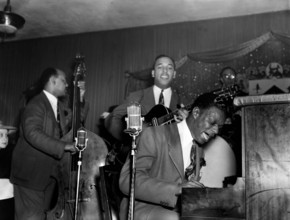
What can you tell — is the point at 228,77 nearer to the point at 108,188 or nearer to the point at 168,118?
the point at 168,118

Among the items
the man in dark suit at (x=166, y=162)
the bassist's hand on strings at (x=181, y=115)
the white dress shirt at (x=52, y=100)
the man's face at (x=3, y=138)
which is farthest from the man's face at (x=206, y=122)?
the man's face at (x=3, y=138)

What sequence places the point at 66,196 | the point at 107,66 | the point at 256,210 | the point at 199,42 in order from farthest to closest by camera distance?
the point at 107,66 < the point at 199,42 < the point at 66,196 < the point at 256,210

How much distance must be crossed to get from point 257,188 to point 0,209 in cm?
348

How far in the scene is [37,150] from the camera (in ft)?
14.6

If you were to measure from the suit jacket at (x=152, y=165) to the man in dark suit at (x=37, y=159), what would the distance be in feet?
4.63

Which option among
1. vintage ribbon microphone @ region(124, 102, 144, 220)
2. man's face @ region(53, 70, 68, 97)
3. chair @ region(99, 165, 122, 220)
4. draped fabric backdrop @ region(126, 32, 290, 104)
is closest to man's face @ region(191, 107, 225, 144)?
vintage ribbon microphone @ region(124, 102, 144, 220)

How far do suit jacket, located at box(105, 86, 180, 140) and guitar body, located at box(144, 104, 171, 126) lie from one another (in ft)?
0.78

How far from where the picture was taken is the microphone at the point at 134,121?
2787 mm

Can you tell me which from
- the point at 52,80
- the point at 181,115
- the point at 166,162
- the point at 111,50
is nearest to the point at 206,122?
the point at 166,162

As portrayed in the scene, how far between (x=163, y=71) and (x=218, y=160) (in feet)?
4.32

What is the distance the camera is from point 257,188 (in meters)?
2.14

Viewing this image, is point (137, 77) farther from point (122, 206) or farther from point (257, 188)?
point (257, 188)

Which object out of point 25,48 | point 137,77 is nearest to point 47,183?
point 137,77

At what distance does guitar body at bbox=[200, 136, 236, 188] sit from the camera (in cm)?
470
